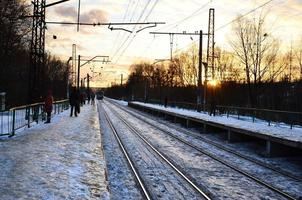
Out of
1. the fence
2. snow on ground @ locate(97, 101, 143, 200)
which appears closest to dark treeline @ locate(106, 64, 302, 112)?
the fence

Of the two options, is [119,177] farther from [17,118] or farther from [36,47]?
[36,47]

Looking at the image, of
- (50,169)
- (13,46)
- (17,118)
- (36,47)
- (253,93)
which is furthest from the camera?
(253,93)

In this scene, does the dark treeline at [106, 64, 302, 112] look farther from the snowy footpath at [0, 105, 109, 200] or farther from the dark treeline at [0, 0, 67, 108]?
the snowy footpath at [0, 105, 109, 200]

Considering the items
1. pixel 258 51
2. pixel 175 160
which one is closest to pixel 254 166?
pixel 175 160

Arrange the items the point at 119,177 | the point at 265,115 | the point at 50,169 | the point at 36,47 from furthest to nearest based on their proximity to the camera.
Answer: the point at 36,47
the point at 265,115
the point at 119,177
the point at 50,169

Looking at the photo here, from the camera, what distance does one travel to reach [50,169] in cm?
1191

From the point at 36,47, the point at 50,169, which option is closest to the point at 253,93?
the point at 36,47

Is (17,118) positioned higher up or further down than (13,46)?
further down

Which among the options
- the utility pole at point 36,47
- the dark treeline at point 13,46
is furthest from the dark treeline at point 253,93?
→ the dark treeline at point 13,46

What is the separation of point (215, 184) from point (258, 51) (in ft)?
168

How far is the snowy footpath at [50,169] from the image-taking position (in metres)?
9.38

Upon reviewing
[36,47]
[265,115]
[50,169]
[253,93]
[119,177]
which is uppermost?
[36,47]

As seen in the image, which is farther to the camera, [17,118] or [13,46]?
[13,46]

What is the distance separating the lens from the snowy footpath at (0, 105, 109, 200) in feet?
30.8
